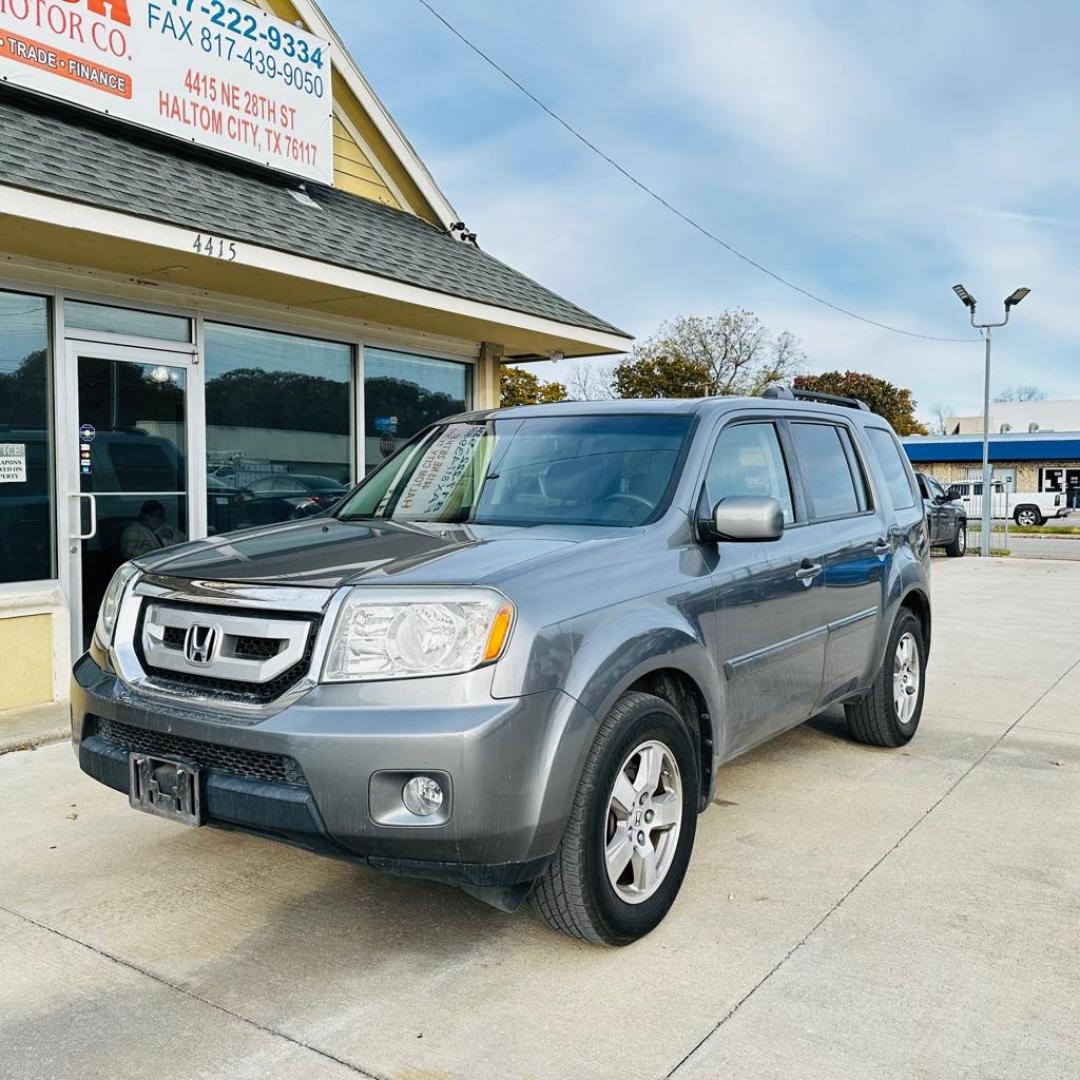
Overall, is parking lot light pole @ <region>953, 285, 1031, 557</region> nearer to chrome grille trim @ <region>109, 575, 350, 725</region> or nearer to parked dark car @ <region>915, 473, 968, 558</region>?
parked dark car @ <region>915, 473, 968, 558</region>

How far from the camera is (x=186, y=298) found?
758 centimetres

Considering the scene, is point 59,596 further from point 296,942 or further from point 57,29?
point 296,942

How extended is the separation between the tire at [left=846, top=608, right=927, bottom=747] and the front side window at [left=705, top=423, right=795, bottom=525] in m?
1.33

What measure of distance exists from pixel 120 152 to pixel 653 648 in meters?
5.51

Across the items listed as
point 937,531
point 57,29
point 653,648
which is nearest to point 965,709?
point 653,648

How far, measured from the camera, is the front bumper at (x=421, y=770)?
9.34 ft

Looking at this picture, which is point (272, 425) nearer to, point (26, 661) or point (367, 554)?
point (26, 661)

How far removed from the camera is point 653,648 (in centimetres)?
339

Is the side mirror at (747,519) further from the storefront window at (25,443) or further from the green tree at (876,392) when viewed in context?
the green tree at (876,392)

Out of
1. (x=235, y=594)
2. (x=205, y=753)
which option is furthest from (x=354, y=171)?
(x=205, y=753)

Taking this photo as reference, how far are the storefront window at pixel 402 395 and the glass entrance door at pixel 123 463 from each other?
1.93m

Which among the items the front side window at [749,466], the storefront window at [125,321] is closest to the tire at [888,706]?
the front side window at [749,466]

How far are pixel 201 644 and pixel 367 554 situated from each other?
58 centimetres

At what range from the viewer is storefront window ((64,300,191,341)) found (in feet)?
22.8
